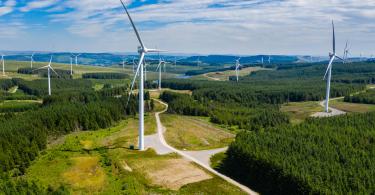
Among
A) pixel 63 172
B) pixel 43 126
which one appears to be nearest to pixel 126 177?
pixel 63 172

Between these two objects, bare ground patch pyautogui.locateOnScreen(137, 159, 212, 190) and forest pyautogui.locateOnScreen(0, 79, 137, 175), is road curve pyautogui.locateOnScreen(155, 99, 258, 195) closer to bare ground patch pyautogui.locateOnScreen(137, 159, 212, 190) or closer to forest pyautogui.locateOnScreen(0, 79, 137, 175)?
bare ground patch pyautogui.locateOnScreen(137, 159, 212, 190)

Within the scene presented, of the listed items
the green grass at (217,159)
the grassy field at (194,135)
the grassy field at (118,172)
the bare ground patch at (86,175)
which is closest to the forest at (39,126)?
the grassy field at (118,172)

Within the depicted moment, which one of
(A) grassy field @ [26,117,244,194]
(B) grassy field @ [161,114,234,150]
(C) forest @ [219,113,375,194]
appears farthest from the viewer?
(B) grassy field @ [161,114,234,150]

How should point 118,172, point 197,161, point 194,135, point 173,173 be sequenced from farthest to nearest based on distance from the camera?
point 194,135, point 197,161, point 173,173, point 118,172

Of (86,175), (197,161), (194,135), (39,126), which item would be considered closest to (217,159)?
(197,161)

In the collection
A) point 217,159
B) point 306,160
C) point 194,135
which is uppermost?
point 306,160

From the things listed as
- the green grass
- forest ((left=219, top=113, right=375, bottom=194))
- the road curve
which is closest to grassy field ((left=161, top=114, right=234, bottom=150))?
the road curve

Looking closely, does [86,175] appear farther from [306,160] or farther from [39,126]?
[306,160]
